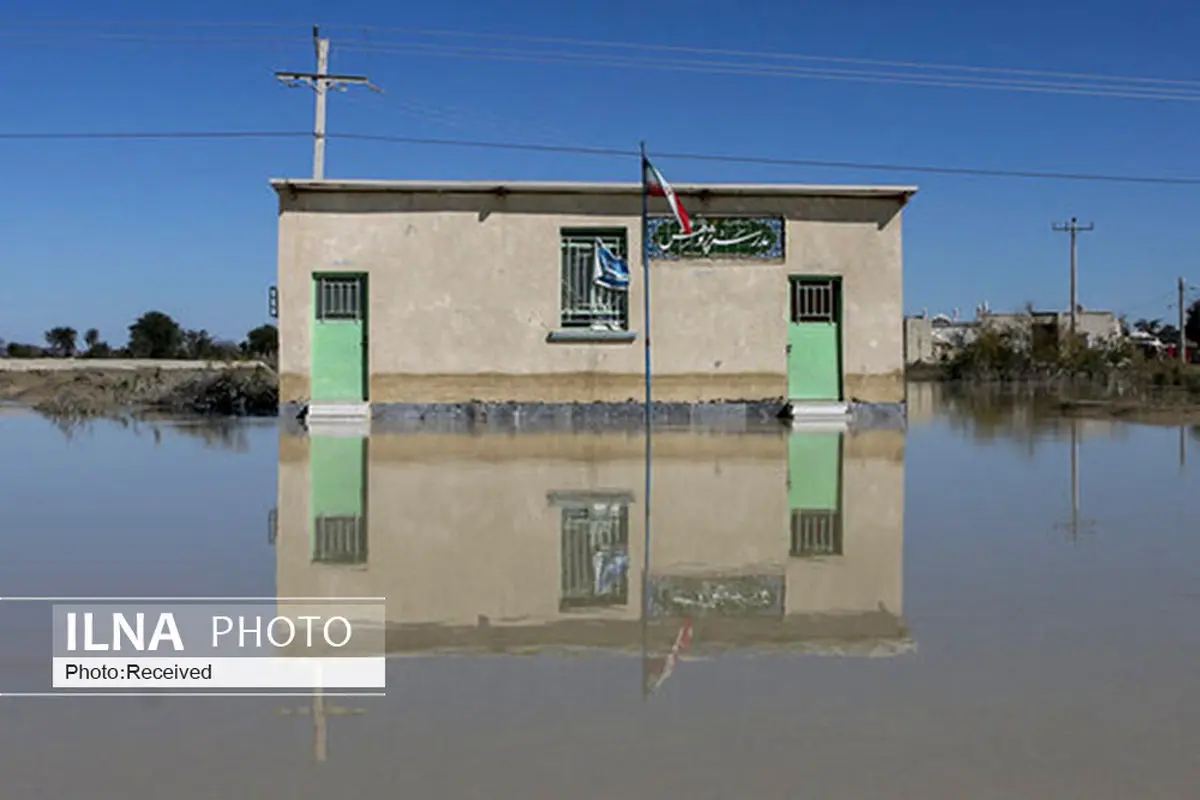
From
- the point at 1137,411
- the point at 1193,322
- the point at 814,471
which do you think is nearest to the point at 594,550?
the point at 814,471

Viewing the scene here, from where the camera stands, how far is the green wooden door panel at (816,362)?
19.4m

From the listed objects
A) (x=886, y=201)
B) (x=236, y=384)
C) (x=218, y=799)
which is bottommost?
(x=218, y=799)

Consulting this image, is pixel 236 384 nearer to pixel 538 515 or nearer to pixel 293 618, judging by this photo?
pixel 538 515

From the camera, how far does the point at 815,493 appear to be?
10008 mm

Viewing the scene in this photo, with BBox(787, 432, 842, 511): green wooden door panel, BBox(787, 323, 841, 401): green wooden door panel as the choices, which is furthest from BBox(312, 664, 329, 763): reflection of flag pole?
BBox(787, 323, 841, 401): green wooden door panel

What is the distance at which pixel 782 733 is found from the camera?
3.95m

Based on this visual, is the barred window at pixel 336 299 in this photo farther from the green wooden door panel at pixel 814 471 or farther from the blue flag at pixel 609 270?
the green wooden door panel at pixel 814 471

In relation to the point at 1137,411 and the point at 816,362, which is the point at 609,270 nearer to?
the point at 816,362

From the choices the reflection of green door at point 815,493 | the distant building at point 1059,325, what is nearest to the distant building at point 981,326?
the distant building at point 1059,325

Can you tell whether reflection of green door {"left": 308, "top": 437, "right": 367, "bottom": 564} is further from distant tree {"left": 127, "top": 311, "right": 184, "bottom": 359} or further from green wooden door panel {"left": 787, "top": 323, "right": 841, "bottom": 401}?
distant tree {"left": 127, "top": 311, "right": 184, "bottom": 359}

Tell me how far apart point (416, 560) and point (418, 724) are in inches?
117

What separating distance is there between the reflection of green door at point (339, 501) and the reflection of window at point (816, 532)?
9.18 ft

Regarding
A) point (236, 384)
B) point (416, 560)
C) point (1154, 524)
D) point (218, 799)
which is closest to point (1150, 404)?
point (1154, 524)

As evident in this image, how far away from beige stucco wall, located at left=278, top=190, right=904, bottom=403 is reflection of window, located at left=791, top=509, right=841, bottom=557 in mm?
10279
